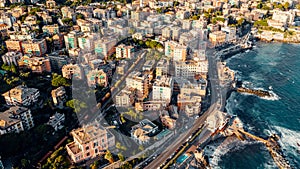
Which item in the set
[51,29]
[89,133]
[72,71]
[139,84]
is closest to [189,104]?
[139,84]

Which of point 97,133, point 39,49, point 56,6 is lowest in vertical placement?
point 97,133

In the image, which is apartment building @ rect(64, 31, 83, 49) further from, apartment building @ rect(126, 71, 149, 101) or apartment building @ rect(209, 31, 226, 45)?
apartment building @ rect(209, 31, 226, 45)

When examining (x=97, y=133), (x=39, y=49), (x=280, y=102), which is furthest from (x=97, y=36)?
(x=280, y=102)

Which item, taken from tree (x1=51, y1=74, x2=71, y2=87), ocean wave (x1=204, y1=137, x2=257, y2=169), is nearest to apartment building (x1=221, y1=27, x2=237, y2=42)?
ocean wave (x1=204, y1=137, x2=257, y2=169)

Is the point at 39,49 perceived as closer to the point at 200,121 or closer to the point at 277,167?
the point at 200,121

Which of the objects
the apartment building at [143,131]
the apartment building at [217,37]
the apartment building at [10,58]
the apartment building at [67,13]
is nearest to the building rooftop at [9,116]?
the apartment building at [143,131]

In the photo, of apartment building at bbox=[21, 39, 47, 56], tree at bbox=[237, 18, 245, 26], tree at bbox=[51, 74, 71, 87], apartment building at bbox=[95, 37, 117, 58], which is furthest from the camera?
tree at bbox=[237, 18, 245, 26]
